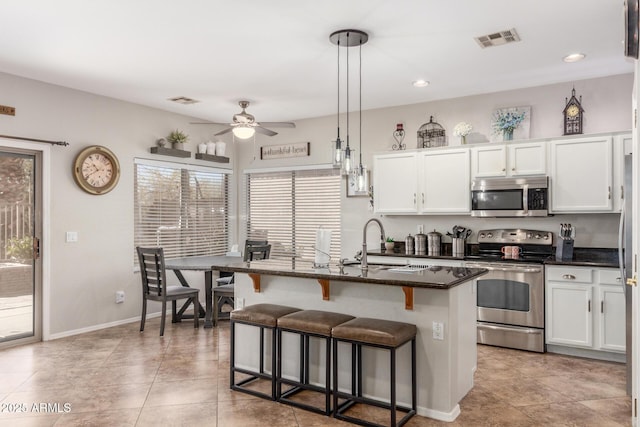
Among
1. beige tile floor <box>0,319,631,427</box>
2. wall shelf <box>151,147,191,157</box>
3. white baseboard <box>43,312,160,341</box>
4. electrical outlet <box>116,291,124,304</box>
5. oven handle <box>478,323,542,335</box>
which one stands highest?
wall shelf <box>151,147,191,157</box>

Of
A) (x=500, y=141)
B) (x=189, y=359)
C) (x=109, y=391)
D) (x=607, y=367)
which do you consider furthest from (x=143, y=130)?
(x=607, y=367)

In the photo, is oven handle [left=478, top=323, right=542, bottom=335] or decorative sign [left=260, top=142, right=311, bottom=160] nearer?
oven handle [left=478, top=323, right=542, bottom=335]

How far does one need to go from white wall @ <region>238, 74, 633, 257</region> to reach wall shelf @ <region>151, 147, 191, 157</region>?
3.92 feet

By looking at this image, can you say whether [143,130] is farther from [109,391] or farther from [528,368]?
[528,368]

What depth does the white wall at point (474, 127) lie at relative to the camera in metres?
4.74

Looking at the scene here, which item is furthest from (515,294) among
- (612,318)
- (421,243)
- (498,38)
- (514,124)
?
(498,38)

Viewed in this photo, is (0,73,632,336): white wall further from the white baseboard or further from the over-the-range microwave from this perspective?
the over-the-range microwave

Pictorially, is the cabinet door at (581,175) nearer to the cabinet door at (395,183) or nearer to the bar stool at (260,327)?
the cabinet door at (395,183)

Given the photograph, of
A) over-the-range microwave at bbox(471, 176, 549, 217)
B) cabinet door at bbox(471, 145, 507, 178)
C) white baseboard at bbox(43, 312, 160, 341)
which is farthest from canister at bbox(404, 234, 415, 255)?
white baseboard at bbox(43, 312, 160, 341)

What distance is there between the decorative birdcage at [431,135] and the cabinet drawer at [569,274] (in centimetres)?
195

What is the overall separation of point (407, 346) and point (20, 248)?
408 cm

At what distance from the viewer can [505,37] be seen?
12.2 ft

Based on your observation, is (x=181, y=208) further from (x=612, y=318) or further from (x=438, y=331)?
(x=612, y=318)

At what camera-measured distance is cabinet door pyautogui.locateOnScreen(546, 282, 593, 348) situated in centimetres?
430
